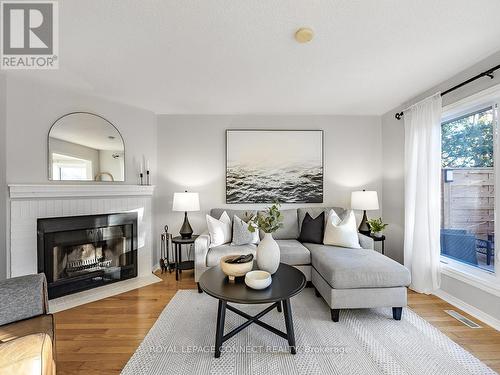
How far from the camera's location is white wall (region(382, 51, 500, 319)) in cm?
218

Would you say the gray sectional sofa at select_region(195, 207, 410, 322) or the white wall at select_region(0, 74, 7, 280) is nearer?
the gray sectional sofa at select_region(195, 207, 410, 322)

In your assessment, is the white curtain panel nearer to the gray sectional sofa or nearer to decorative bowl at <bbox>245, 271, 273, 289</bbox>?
the gray sectional sofa

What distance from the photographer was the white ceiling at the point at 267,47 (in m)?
1.55

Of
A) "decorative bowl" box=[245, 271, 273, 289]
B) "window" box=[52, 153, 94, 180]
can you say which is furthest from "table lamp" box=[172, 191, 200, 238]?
"decorative bowl" box=[245, 271, 273, 289]

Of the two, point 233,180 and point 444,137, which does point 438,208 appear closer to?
point 444,137

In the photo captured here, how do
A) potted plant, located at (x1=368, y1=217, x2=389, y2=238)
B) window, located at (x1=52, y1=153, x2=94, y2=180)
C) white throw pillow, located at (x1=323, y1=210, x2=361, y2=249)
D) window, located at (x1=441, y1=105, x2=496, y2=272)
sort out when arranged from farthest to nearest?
potted plant, located at (x1=368, y1=217, x2=389, y2=238) → white throw pillow, located at (x1=323, y1=210, x2=361, y2=249) → window, located at (x1=52, y1=153, x2=94, y2=180) → window, located at (x1=441, y1=105, x2=496, y2=272)

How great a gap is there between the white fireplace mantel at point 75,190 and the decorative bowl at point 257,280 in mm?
2150

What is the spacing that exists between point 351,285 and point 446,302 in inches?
51.9

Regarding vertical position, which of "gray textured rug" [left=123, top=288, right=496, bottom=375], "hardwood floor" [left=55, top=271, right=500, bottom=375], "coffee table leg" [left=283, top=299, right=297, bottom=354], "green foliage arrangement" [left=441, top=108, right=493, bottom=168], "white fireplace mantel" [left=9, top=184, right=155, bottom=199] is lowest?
"hardwood floor" [left=55, top=271, right=500, bottom=375]

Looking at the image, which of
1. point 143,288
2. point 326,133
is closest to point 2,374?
point 143,288

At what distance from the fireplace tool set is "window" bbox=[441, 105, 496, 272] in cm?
368

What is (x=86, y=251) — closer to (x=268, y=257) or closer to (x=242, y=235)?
(x=242, y=235)

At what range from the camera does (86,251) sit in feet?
9.44

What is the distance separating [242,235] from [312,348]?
1527 mm
